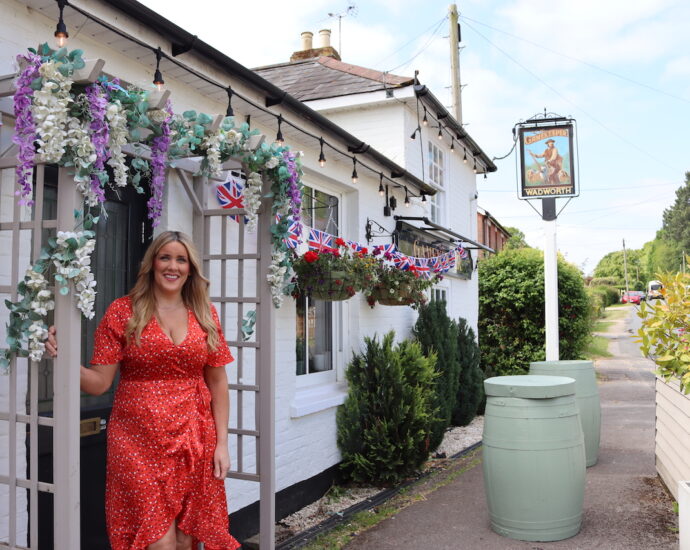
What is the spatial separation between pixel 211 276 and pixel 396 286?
246 cm

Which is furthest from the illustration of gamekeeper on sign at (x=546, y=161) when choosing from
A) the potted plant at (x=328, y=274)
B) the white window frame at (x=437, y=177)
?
the potted plant at (x=328, y=274)

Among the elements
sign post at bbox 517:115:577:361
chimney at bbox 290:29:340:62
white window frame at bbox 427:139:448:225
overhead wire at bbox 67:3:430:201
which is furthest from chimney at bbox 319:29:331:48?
overhead wire at bbox 67:3:430:201

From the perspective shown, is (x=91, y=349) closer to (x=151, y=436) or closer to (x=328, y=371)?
(x=151, y=436)

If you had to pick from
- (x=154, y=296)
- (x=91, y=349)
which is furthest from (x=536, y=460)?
(x=91, y=349)

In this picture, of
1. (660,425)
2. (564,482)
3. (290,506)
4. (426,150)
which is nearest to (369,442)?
(290,506)

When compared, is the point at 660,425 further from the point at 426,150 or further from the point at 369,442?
the point at 426,150

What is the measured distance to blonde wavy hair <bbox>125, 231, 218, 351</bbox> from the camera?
2.72 metres

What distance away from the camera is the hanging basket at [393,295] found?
249 inches

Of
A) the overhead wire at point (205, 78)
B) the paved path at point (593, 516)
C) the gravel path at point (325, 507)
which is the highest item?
the overhead wire at point (205, 78)

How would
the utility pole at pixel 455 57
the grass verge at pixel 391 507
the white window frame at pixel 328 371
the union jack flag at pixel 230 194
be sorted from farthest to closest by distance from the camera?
the utility pole at pixel 455 57
the white window frame at pixel 328 371
the grass verge at pixel 391 507
the union jack flag at pixel 230 194

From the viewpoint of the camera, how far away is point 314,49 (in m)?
10.9

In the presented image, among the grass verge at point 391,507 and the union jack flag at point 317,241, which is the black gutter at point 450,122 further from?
the grass verge at point 391,507

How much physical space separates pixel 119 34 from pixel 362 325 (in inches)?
158

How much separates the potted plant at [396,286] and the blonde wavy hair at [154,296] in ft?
10.6
